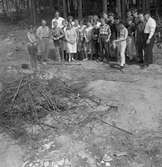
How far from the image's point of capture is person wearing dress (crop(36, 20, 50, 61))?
Result: 10.7m

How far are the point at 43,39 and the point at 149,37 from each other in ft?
13.5

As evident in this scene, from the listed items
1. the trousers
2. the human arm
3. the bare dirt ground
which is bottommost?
the bare dirt ground

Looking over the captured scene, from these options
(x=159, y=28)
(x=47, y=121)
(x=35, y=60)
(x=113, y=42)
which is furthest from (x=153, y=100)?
(x=159, y=28)

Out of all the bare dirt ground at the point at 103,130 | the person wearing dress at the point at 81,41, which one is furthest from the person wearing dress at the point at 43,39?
the bare dirt ground at the point at 103,130

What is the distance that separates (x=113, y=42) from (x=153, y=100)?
3.24 metres

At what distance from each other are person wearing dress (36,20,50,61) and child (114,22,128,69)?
281cm

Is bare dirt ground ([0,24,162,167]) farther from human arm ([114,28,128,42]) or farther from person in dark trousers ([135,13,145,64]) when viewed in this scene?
human arm ([114,28,128,42])

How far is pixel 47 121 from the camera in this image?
6387 millimetres

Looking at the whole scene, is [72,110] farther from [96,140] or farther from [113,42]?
[113,42]

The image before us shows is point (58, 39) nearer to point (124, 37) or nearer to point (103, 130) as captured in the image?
point (124, 37)

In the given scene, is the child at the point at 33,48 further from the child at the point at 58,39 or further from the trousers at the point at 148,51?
the trousers at the point at 148,51

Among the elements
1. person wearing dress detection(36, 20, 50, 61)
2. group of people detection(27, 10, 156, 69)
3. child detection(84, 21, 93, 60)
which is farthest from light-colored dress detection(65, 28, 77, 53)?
person wearing dress detection(36, 20, 50, 61)

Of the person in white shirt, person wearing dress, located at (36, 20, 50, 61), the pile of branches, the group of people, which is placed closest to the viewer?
the pile of branches

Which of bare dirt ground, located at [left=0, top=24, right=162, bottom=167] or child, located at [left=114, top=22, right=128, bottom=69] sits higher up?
child, located at [left=114, top=22, right=128, bottom=69]
